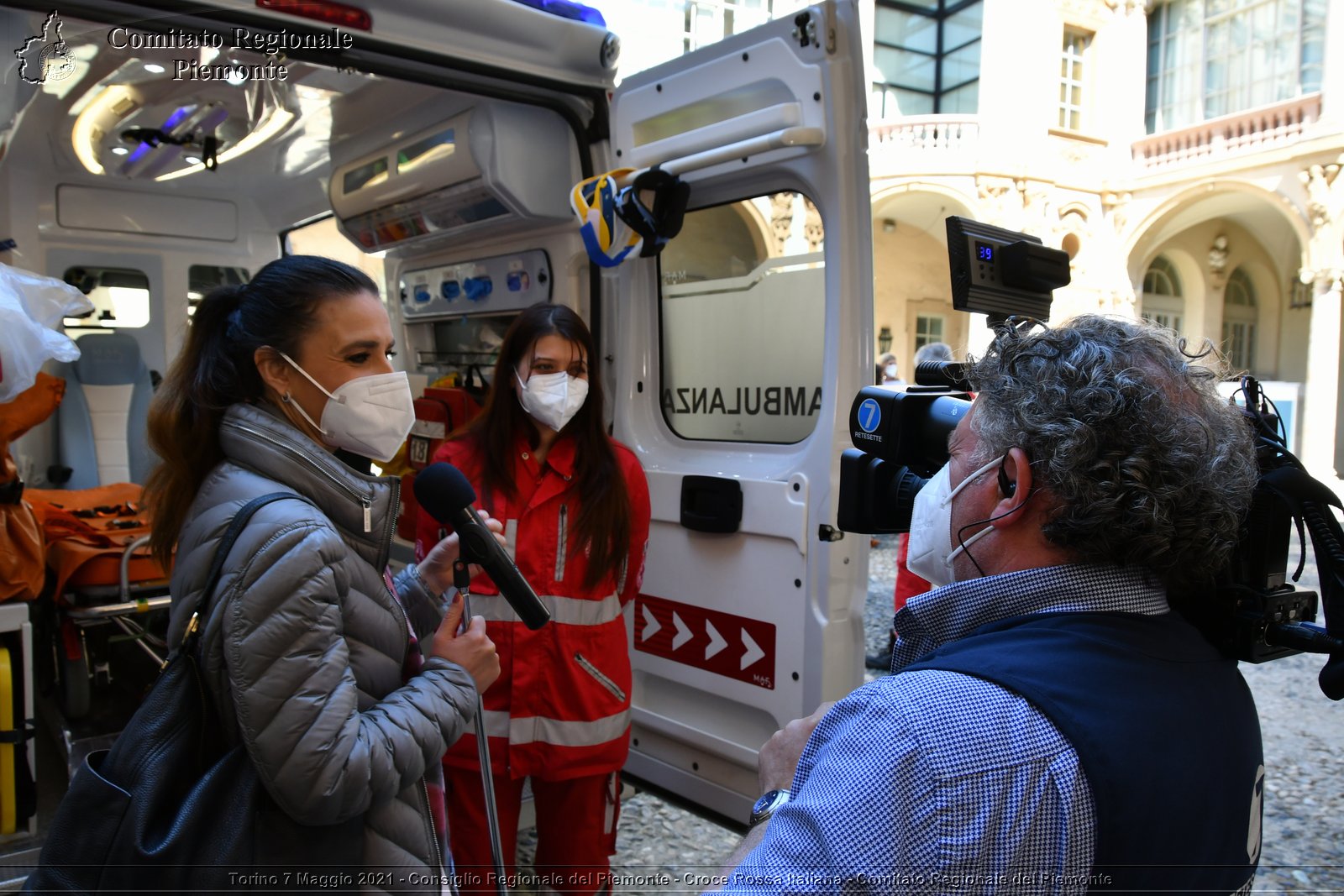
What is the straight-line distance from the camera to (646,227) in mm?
2691

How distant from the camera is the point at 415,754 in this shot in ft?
4.55

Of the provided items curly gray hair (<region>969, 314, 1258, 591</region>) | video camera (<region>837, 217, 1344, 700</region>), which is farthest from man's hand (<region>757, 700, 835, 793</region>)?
video camera (<region>837, 217, 1344, 700</region>)

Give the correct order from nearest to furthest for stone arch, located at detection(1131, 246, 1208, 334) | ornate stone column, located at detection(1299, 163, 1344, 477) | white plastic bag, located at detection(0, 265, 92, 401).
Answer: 1. white plastic bag, located at detection(0, 265, 92, 401)
2. ornate stone column, located at detection(1299, 163, 1344, 477)
3. stone arch, located at detection(1131, 246, 1208, 334)

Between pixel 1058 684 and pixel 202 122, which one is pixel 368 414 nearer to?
pixel 1058 684

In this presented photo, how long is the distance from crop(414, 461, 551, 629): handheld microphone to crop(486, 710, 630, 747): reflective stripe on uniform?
2.53 ft

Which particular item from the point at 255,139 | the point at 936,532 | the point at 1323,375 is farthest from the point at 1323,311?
the point at 936,532

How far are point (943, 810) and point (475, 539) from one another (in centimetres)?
105

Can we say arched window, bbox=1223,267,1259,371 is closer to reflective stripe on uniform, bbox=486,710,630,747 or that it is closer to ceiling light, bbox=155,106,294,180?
ceiling light, bbox=155,106,294,180

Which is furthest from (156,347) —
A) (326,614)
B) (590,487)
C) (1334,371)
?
(1334,371)

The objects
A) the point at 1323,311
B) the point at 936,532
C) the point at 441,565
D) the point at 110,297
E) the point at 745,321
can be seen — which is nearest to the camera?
the point at 936,532

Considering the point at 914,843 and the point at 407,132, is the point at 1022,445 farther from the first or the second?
the point at 407,132

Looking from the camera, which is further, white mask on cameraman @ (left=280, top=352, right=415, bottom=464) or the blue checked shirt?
white mask on cameraman @ (left=280, top=352, right=415, bottom=464)

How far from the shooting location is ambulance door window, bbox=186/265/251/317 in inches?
220

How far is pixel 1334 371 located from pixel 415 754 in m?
18.1
